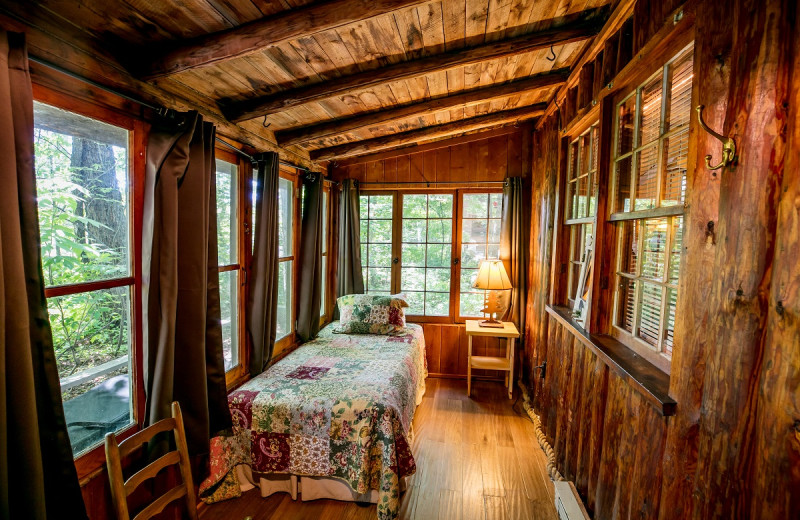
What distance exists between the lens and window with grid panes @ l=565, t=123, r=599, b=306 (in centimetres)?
229

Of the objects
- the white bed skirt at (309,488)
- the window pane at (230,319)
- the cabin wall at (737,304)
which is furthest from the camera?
the window pane at (230,319)

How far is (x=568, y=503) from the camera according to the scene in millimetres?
1910

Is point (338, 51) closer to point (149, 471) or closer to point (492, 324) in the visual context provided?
point (149, 471)

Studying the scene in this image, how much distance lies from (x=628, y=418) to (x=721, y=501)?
1.82 feet

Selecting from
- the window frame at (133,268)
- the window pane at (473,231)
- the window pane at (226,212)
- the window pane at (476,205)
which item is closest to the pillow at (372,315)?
the window pane at (473,231)

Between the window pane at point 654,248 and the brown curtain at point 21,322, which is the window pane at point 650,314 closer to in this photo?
the window pane at point 654,248

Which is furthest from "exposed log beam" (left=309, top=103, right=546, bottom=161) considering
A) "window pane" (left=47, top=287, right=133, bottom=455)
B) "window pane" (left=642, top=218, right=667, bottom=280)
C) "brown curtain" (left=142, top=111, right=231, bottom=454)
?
"window pane" (left=47, top=287, right=133, bottom=455)

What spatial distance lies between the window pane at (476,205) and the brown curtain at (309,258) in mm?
1655

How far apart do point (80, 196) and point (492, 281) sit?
3089 millimetres

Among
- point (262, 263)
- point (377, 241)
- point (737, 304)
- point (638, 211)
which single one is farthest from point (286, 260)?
point (737, 304)

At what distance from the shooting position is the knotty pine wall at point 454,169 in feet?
12.9

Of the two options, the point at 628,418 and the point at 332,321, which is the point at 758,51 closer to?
the point at 628,418

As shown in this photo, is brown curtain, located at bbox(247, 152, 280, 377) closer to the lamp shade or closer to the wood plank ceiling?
the wood plank ceiling

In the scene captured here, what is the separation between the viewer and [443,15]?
1736 millimetres
